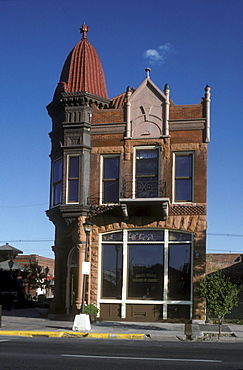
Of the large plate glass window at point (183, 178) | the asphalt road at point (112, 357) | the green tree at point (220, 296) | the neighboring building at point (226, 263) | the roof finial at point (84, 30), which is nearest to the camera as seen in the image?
the asphalt road at point (112, 357)

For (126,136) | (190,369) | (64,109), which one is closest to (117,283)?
(126,136)

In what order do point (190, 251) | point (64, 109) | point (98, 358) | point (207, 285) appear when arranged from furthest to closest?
point (64, 109) → point (190, 251) → point (207, 285) → point (98, 358)

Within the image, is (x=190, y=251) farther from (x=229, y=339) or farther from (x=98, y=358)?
(x=98, y=358)

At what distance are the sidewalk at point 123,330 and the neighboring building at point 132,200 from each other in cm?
128

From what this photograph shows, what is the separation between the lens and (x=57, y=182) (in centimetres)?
2536

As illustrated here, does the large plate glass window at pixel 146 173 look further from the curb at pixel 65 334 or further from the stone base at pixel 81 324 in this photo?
the curb at pixel 65 334

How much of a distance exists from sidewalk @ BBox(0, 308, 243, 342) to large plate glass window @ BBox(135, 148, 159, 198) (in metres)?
5.67

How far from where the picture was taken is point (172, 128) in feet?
78.0

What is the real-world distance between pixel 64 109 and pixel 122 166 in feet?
13.0

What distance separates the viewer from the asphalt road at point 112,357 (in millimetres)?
10461

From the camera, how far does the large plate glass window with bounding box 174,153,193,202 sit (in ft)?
76.8

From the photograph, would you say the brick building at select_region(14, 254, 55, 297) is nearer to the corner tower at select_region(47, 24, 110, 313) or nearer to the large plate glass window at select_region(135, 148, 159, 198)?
the corner tower at select_region(47, 24, 110, 313)

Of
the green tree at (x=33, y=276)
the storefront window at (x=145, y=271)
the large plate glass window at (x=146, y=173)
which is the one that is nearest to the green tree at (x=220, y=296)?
the storefront window at (x=145, y=271)

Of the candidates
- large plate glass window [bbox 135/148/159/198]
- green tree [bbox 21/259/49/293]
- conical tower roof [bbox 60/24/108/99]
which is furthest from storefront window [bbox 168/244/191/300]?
green tree [bbox 21/259/49/293]
